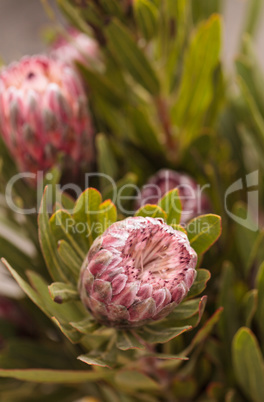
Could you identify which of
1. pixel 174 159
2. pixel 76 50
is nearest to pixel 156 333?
pixel 174 159

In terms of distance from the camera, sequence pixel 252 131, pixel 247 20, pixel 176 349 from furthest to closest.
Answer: pixel 247 20, pixel 252 131, pixel 176 349

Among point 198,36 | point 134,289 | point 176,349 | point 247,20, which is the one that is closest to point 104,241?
point 134,289

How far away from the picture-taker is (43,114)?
66 cm

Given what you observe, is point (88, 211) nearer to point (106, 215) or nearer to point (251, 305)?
point (106, 215)

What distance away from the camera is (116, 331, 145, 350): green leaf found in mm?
482

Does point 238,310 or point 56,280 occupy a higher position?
point 56,280

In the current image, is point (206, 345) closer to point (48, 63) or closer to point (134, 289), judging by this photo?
point (134, 289)

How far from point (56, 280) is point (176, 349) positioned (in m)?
0.25

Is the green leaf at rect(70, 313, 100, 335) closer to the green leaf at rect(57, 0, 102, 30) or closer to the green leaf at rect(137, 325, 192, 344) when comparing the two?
the green leaf at rect(137, 325, 192, 344)

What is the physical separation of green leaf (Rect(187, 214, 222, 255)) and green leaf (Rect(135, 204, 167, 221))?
0.03m

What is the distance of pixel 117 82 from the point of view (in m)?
0.84

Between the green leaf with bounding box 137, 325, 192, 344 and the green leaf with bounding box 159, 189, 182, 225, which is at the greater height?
the green leaf with bounding box 159, 189, 182, 225

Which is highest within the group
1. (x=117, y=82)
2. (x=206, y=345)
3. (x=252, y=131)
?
(x=117, y=82)

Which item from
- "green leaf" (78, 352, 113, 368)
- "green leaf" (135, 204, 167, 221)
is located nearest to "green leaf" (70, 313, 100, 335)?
"green leaf" (78, 352, 113, 368)
